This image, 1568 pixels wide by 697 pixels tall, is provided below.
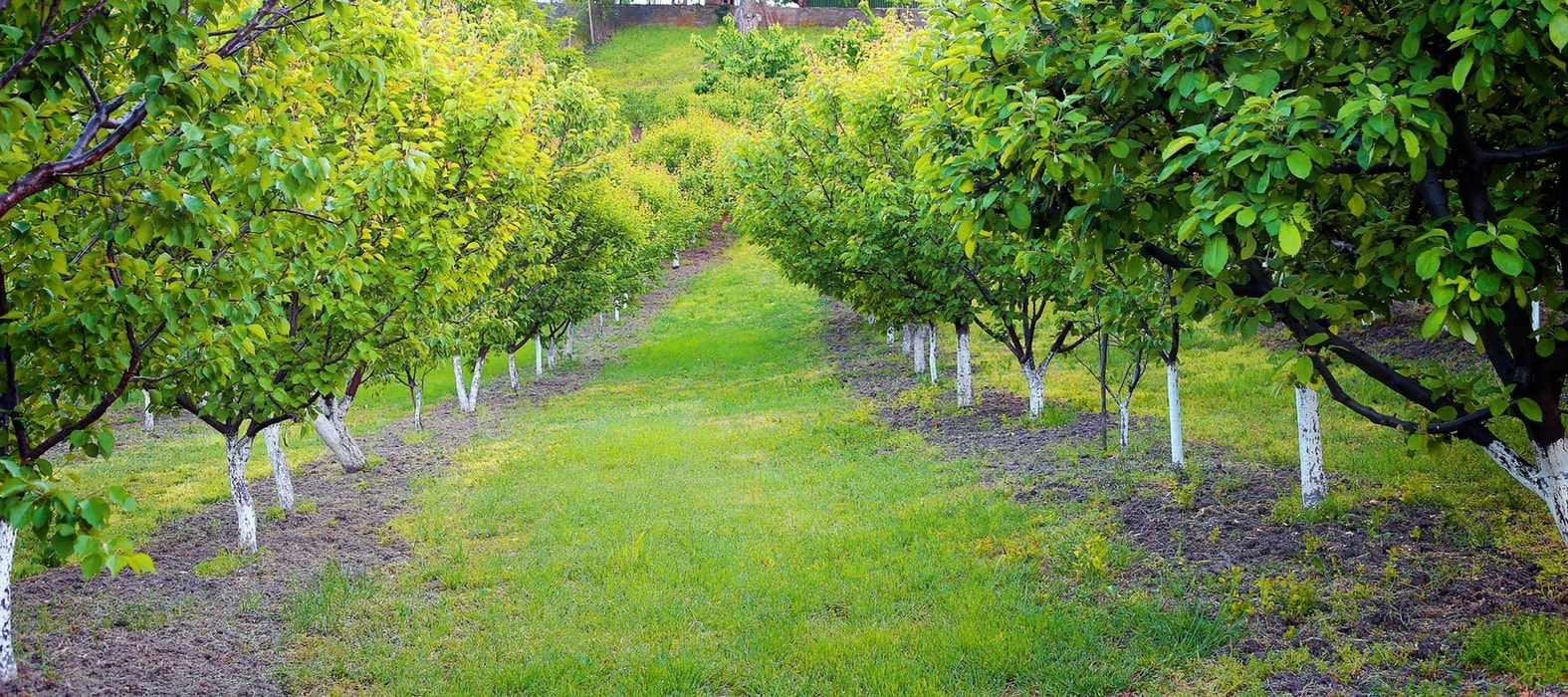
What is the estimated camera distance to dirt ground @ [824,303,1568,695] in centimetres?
540

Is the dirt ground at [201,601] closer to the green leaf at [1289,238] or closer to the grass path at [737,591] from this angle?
the grass path at [737,591]

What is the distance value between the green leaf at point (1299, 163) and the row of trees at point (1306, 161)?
0.01 metres

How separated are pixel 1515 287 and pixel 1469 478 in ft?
16.5

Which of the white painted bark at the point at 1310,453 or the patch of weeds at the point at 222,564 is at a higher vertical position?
the white painted bark at the point at 1310,453

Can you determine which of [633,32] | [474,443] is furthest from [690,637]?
[633,32]

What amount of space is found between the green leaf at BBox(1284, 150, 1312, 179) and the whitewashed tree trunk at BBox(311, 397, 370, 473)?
12.0 metres

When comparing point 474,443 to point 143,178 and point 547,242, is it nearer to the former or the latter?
point 547,242

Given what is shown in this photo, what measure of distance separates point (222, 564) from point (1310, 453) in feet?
30.5

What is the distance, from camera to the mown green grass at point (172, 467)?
33.4ft

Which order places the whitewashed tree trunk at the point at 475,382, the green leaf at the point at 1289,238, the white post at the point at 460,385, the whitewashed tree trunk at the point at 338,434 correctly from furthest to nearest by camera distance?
the whitewashed tree trunk at the point at 475,382
the white post at the point at 460,385
the whitewashed tree trunk at the point at 338,434
the green leaf at the point at 1289,238

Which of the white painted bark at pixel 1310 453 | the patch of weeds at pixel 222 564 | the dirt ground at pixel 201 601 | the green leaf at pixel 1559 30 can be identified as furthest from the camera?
the patch of weeds at pixel 222 564

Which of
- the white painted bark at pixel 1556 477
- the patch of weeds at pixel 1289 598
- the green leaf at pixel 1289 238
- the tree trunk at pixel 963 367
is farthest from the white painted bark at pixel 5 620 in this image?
the tree trunk at pixel 963 367

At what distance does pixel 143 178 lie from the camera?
4359 millimetres

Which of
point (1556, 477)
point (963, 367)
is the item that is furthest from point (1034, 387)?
point (1556, 477)
